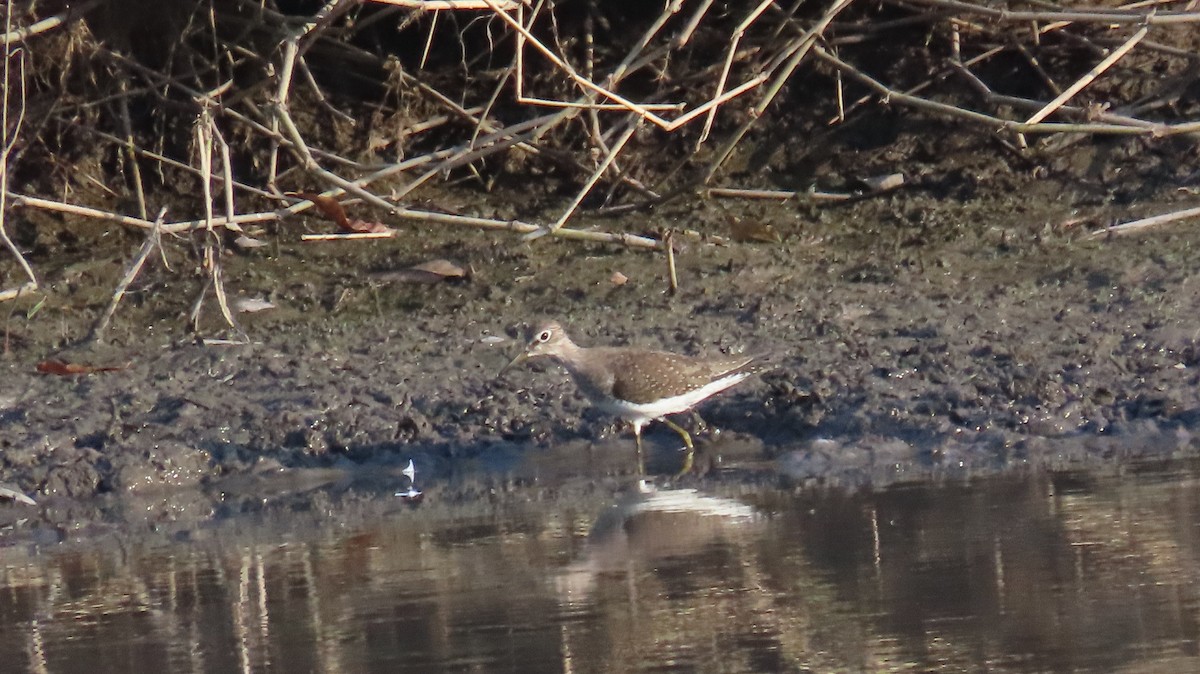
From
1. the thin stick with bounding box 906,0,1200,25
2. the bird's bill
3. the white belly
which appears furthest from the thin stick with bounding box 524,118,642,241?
the thin stick with bounding box 906,0,1200,25

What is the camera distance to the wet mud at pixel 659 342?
7.86 metres

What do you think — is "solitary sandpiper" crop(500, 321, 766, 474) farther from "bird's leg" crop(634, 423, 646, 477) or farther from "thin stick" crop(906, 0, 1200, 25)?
"thin stick" crop(906, 0, 1200, 25)

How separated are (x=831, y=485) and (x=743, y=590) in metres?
1.78

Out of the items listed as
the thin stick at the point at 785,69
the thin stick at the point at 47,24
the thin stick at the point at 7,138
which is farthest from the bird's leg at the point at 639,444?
the thin stick at the point at 47,24

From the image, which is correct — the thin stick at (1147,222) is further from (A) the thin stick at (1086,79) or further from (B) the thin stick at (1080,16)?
(B) the thin stick at (1080,16)

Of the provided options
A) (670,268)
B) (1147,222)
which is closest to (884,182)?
(1147,222)

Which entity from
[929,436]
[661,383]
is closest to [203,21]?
[661,383]

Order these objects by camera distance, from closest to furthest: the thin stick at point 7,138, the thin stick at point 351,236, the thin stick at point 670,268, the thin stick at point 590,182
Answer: the thin stick at point 7,138 < the thin stick at point 670,268 < the thin stick at point 590,182 < the thin stick at point 351,236

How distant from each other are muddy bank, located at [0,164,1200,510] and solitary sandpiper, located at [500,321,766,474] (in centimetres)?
19

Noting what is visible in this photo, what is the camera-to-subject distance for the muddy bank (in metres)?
7.86

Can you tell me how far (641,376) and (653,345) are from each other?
1.09 m

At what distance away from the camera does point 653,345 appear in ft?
29.8

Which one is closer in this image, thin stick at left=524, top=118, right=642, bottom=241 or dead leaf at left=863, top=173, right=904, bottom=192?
thin stick at left=524, top=118, right=642, bottom=241

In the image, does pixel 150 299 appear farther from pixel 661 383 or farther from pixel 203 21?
pixel 661 383
